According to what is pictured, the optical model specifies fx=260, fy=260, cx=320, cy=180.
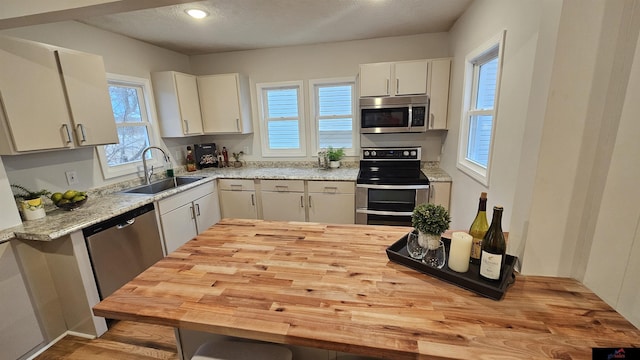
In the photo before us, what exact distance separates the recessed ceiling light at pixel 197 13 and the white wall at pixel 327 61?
123 cm

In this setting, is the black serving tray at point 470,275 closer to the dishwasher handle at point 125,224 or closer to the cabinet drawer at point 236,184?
the dishwasher handle at point 125,224

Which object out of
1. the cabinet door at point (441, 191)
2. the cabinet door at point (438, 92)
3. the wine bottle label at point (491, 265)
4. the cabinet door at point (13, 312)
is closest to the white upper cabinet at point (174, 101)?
the cabinet door at point (13, 312)

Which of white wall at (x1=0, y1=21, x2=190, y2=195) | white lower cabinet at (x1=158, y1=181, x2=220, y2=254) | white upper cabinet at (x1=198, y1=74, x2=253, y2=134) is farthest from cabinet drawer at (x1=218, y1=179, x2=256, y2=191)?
white wall at (x1=0, y1=21, x2=190, y2=195)

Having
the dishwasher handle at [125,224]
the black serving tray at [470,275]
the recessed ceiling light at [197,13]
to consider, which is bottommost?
the dishwasher handle at [125,224]

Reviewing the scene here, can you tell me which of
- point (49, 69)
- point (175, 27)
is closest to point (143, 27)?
point (175, 27)

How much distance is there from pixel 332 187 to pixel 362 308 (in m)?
2.16

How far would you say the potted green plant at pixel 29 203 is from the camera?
5.97ft

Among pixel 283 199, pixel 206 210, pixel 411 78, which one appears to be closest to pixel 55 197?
pixel 206 210

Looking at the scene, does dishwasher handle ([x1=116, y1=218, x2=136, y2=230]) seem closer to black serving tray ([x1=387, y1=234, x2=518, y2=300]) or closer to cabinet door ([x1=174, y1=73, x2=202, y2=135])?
cabinet door ([x1=174, y1=73, x2=202, y2=135])

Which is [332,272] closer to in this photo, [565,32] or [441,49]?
[565,32]

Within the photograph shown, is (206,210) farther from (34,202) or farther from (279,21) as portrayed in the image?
(279,21)

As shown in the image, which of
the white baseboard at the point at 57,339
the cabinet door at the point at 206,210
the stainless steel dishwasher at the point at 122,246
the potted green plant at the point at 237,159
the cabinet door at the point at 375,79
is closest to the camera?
the white baseboard at the point at 57,339

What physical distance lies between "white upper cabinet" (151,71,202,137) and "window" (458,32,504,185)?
310cm

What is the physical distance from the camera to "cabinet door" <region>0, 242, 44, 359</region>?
158 centimetres
